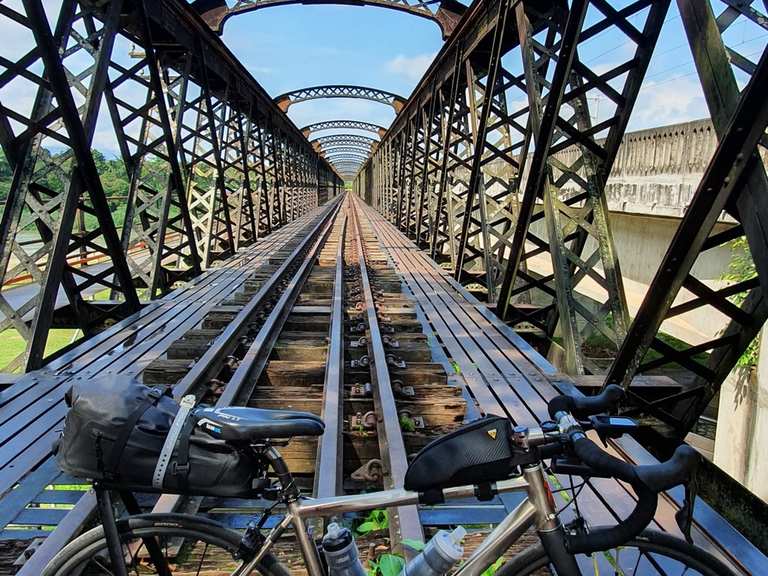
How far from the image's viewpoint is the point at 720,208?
9.02 feet

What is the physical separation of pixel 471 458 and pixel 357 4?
15327 mm

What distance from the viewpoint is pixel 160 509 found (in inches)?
91.7

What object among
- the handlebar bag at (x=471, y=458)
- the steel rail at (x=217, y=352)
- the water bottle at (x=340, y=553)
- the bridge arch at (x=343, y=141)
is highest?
the bridge arch at (x=343, y=141)

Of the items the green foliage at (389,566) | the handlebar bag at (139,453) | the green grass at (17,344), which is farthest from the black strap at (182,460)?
the green grass at (17,344)

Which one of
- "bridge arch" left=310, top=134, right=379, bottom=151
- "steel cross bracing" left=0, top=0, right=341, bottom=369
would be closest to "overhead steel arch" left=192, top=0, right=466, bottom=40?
"steel cross bracing" left=0, top=0, right=341, bottom=369

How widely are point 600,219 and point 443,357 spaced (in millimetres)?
1862

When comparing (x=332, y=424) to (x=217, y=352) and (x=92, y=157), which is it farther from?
(x=92, y=157)

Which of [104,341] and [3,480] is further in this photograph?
[104,341]

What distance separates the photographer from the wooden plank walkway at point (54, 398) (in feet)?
7.98

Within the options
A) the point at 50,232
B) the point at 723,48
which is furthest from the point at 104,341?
the point at 723,48

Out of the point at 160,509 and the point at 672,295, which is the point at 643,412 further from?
the point at 160,509

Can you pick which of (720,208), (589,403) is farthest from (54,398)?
(720,208)

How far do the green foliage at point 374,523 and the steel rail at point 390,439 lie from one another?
129mm

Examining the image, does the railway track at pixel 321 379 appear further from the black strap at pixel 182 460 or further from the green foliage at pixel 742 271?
the green foliage at pixel 742 271
